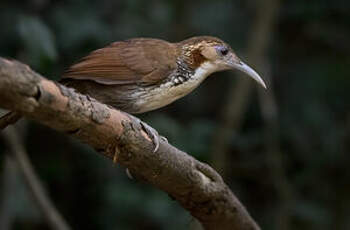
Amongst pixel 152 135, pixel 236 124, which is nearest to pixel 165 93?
pixel 152 135

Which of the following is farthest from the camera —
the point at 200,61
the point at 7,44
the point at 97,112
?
the point at 7,44

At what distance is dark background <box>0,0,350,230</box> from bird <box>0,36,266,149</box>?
51.5 inches

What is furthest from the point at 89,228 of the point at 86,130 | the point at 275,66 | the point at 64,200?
the point at 86,130

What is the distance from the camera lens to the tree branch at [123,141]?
91.1 inches

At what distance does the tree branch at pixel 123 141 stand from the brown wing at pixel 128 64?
57cm

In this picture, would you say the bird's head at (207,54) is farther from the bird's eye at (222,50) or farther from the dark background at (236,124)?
the dark background at (236,124)

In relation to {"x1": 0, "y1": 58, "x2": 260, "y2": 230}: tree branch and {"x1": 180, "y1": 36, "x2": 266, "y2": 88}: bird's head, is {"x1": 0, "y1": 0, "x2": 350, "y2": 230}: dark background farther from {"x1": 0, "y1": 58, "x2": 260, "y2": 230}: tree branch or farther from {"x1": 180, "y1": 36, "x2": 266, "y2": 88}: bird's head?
{"x1": 0, "y1": 58, "x2": 260, "y2": 230}: tree branch

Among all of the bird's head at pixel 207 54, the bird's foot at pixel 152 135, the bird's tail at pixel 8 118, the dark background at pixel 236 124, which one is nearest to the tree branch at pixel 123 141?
the bird's foot at pixel 152 135

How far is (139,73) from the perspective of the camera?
12.2 feet

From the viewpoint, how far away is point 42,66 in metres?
4.67

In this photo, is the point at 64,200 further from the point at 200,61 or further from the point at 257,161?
the point at 200,61

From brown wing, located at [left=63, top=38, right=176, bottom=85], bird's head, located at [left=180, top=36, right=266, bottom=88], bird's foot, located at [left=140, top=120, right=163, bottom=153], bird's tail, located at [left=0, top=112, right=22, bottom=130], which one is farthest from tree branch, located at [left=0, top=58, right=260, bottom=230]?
bird's head, located at [left=180, top=36, right=266, bottom=88]

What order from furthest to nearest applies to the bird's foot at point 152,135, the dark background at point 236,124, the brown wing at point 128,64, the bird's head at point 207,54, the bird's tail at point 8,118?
1. the dark background at point 236,124
2. the bird's head at point 207,54
3. the brown wing at point 128,64
4. the bird's tail at point 8,118
5. the bird's foot at point 152,135

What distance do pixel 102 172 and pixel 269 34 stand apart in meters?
1.62
